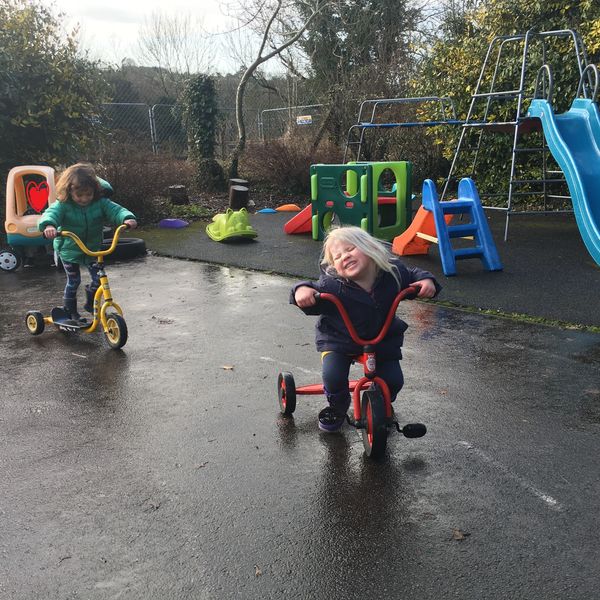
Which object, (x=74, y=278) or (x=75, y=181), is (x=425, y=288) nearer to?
(x=75, y=181)

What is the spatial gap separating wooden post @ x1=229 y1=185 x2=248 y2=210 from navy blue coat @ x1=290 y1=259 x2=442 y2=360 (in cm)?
988

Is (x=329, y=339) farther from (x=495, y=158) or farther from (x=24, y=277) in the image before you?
(x=495, y=158)

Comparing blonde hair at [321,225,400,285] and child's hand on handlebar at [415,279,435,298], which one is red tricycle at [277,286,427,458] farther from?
blonde hair at [321,225,400,285]

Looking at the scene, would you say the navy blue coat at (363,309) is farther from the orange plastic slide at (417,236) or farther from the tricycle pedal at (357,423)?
the orange plastic slide at (417,236)

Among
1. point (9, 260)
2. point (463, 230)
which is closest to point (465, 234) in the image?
point (463, 230)

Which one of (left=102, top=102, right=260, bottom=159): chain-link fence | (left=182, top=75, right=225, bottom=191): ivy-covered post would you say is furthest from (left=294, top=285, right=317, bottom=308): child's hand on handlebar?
(left=102, top=102, right=260, bottom=159): chain-link fence

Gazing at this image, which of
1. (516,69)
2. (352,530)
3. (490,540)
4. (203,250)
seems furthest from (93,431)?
(516,69)

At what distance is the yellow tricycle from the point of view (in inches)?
204

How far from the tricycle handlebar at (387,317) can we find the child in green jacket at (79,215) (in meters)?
2.67

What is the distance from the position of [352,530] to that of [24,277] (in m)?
6.58

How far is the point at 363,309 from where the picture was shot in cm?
343

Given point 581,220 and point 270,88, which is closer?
point 581,220

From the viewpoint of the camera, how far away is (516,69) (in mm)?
11383

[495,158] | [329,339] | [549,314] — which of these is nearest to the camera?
[329,339]
